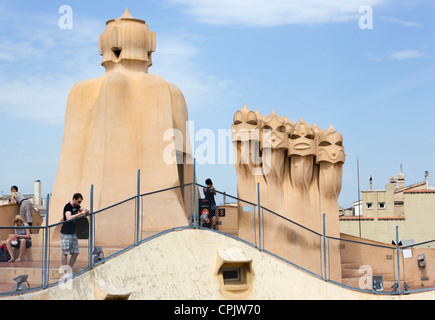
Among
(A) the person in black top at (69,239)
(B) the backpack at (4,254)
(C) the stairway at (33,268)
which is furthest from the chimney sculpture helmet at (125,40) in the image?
(B) the backpack at (4,254)

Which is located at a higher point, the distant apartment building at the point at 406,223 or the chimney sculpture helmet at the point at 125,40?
the chimney sculpture helmet at the point at 125,40

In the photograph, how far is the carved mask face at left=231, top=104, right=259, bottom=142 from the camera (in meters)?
18.8

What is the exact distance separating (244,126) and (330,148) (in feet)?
10.1

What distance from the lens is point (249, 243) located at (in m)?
15.8

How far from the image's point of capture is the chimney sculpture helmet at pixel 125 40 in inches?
777

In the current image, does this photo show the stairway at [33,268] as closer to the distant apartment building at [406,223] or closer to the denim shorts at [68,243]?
the denim shorts at [68,243]

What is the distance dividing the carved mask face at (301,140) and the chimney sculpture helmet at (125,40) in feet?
17.2

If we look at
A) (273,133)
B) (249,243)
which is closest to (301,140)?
(273,133)

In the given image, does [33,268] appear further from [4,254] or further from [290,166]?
[290,166]

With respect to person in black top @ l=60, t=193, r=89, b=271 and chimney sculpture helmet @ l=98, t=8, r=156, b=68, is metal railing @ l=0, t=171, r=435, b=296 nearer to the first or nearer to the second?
person in black top @ l=60, t=193, r=89, b=271

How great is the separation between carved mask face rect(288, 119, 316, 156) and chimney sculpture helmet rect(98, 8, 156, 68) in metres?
5.24

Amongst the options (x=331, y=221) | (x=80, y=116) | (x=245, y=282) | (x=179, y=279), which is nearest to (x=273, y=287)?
(x=245, y=282)

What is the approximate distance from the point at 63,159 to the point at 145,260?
20.1 ft

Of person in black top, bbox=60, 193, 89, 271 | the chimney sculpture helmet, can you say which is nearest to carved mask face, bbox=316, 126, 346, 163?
the chimney sculpture helmet
